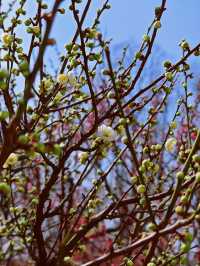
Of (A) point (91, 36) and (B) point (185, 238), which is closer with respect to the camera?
(B) point (185, 238)

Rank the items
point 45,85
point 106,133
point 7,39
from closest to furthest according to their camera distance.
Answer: point 106,133
point 7,39
point 45,85

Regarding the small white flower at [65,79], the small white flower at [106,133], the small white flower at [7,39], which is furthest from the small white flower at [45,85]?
the small white flower at [106,133]

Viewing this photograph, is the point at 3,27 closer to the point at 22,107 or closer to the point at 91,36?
the point at 91,36

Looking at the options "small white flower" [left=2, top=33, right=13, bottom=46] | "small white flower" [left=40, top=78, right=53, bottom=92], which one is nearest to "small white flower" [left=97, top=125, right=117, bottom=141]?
"small white flower" [left=40, top=78, right=53, bottom=92]

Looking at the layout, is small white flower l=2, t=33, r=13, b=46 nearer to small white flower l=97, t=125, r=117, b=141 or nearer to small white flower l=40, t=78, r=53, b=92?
small white flower l=40, t=78, r=53, b=92

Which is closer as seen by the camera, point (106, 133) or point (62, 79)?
point (106, 133)

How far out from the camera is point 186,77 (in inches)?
142

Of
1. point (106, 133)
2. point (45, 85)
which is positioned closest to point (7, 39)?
point (45, 85)

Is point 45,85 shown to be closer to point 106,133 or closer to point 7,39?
point 7,39

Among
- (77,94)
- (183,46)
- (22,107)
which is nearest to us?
(22,107)

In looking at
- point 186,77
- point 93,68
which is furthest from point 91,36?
point 186,77

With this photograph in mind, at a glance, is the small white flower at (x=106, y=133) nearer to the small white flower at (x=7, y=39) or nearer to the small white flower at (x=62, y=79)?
the small white flower at (x=62, y=79)

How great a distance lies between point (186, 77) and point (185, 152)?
931mm

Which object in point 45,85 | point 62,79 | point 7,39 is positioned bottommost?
point 62,79
